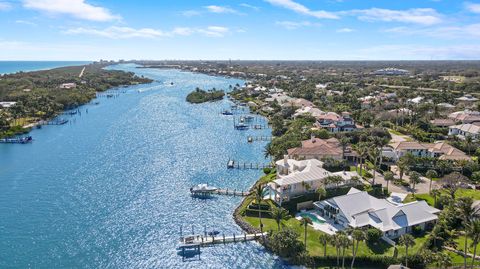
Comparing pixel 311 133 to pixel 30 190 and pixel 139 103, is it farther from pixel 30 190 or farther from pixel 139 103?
pixel 139 103

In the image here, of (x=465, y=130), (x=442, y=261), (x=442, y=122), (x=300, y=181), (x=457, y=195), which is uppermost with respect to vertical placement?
(x=442, y=122)

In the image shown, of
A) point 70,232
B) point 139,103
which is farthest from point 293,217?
point 139,103

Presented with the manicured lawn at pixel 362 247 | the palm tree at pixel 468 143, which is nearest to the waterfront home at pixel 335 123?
the palm tree at pixel 468 143

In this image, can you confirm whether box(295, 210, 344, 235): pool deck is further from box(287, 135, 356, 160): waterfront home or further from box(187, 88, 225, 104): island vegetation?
box(187, 88, 225, 104): island vegetation

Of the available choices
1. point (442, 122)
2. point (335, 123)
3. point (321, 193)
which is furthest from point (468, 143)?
point (321, 193)

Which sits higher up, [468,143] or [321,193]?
[468,143]

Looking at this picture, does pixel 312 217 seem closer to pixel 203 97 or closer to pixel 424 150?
pixel 424 150

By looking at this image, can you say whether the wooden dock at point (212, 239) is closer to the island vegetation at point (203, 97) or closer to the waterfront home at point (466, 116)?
the waterfront home at point (466, 116)
